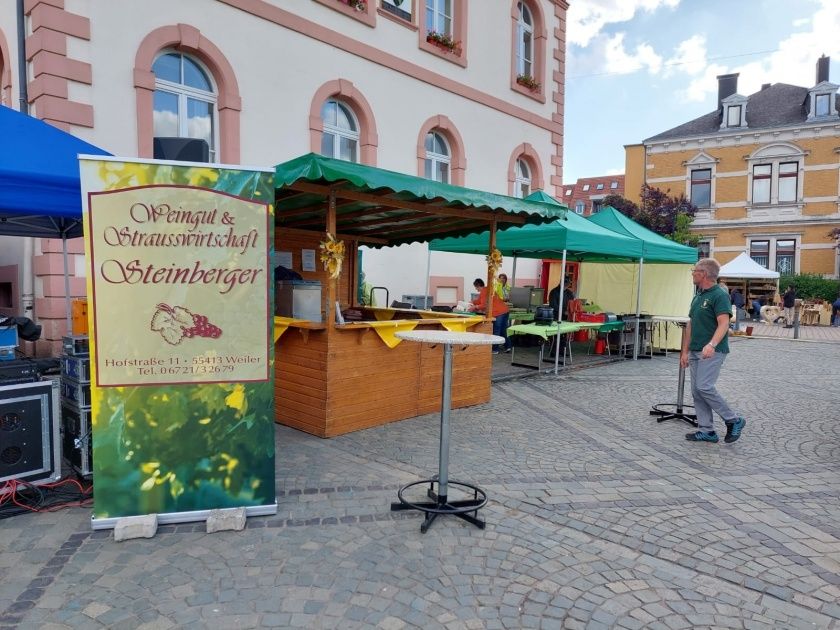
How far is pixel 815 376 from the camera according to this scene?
31.6 ft

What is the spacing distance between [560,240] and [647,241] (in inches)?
118

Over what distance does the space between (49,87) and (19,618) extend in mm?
6594

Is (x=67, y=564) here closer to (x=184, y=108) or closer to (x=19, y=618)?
(x=19, y=618)

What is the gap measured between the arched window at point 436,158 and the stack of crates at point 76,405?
29.6 feet

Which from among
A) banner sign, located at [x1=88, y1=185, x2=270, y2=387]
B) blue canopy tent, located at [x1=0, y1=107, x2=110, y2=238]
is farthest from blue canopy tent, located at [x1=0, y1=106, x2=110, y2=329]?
banner sign, located at [x1=88, y1=185, x2=270, y2=387]

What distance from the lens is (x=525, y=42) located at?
14641 millimetres

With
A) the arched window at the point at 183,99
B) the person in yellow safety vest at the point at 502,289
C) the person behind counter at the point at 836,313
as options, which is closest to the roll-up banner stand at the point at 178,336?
the arched window at the point at 183,99

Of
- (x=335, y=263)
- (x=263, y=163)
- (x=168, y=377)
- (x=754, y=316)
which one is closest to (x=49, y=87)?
(x=263, y=163)

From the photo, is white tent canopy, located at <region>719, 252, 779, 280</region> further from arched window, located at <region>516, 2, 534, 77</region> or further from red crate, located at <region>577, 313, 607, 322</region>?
red crate, located at <region>577, 313, 607, 322</region>

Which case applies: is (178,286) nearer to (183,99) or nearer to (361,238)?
(361,238)

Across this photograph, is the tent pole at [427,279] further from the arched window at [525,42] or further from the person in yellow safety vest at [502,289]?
the arched window at [525,42]

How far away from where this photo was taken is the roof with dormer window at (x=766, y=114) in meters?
30.1

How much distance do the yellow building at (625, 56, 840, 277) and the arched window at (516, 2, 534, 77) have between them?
20907mm

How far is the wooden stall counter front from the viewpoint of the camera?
5320 mm
